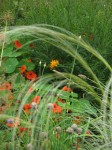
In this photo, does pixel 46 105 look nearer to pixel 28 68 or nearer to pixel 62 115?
pixel 62 115

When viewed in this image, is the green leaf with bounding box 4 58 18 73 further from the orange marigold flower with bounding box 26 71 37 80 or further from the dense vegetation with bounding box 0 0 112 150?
the orange marigold flower with bounding box 26 71 37 80

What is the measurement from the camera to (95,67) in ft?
11.8

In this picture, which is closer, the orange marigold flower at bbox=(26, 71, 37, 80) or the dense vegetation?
the dense vegetation

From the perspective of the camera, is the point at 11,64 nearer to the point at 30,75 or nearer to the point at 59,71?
the point at 30,75

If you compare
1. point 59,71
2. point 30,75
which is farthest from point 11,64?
point 59,71

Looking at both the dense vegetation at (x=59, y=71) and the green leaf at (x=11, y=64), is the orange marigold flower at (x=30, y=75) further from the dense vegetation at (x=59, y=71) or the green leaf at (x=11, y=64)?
the green leaf at (x=11, y=64)

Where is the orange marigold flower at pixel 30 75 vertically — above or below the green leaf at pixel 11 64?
below

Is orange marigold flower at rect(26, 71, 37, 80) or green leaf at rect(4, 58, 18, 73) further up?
green leaf at rect(4, 58, 18, 73)

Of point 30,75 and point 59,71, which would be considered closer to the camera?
point 30,75

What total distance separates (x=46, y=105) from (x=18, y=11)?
7.97ft

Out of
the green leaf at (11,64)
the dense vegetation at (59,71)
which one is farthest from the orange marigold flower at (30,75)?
the green leaf at (11,64)

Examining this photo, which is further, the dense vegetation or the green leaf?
the green leaf

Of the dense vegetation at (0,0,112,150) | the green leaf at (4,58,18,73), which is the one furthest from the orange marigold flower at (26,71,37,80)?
the green leaf at (4,58,18,73)

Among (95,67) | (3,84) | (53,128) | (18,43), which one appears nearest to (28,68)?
(18,43)
